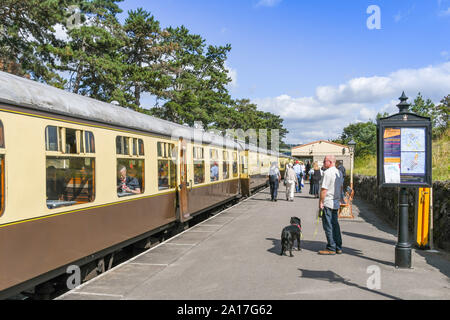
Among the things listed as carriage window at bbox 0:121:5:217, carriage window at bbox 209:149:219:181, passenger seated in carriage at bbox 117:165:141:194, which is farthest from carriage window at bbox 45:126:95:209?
carriage window at bbox 209:149:219:181

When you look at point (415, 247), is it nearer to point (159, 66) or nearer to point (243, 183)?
point (243, 183)

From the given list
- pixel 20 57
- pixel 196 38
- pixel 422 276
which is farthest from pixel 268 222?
pixel 196 38

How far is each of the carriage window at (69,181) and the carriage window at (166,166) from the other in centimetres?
295

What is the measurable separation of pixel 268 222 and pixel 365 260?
15.9 ft

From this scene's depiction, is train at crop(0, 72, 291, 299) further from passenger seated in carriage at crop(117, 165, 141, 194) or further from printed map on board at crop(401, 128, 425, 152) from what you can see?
printed map on board at crop(401, 128, 425, 152)

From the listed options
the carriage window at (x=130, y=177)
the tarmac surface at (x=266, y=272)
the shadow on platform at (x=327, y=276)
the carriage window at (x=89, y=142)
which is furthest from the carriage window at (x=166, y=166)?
the shadow on platform at (x=327, y=276)

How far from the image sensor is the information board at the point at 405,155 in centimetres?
656

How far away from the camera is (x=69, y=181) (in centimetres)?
565

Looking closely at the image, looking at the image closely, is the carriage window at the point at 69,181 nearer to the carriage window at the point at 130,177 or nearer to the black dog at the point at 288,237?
the carriage window at the point at 130,177

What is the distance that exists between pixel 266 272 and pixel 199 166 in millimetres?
6147

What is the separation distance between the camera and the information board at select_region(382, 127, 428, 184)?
6562mm

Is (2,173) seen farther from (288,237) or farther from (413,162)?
(413,162)

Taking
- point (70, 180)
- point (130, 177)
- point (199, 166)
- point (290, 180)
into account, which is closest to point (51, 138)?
point (70, 180)

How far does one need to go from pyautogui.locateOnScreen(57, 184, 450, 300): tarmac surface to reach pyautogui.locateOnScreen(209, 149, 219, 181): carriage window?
4.09 m
